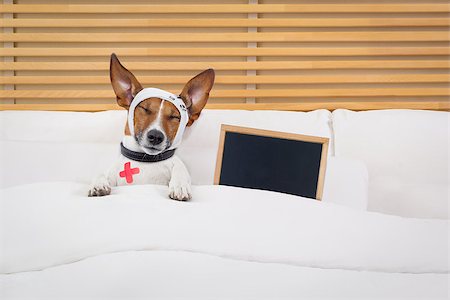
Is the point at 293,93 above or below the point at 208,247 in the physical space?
above

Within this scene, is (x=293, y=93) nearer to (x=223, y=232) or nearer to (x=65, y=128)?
(x=65, y=128)

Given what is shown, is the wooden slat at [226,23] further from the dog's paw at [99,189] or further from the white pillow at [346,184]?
the dog's paw at [99,189]

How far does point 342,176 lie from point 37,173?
871 millimetres

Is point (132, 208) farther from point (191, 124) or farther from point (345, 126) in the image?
point (345, 126)

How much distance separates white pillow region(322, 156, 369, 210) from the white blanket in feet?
1.56

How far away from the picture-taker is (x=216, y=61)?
6.53 feet

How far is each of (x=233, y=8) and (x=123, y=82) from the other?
65 centimetres

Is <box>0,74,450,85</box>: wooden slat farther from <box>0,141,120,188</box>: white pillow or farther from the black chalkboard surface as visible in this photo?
the black chalkboard surface

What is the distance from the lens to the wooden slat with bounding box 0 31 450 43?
1928 mm

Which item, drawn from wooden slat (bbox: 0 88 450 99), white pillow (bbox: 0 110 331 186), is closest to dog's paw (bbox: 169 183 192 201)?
white pillow (bbox: 0 110 331 186)

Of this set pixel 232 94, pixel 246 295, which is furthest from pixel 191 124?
pixel 246 295

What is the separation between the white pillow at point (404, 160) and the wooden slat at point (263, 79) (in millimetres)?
331

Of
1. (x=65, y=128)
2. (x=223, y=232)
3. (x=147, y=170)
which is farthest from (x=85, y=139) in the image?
(x=223, y=232)

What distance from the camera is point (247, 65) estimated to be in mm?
1948
